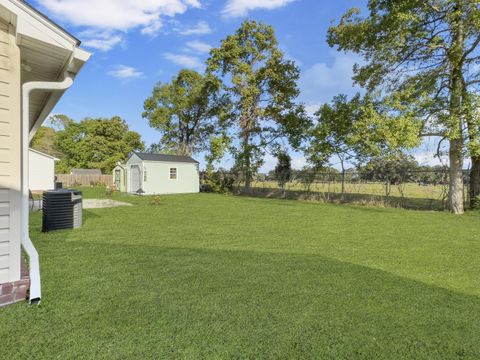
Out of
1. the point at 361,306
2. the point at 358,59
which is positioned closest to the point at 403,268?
the point at 361,306

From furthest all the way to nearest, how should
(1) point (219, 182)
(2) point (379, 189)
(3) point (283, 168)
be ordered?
(1) point (219, 182) → (3) point (283, 168) → (2) point (379, 189)

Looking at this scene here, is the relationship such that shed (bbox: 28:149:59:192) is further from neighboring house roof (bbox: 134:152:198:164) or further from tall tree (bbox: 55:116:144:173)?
tall tree (bbox: 55:116:144:173)

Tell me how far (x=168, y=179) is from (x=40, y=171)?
30.6 ft

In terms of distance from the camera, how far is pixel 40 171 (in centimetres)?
2295

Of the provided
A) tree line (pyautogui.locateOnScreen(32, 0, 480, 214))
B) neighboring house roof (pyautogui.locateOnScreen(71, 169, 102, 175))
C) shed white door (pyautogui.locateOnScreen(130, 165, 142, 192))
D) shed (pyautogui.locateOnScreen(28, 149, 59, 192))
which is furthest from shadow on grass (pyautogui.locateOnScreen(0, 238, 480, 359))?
neighboring house roof (pyautogui.locateOnScreen(71, 169, 102, 175))

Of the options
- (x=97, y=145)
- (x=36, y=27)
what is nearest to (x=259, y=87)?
(x=36, y=27)

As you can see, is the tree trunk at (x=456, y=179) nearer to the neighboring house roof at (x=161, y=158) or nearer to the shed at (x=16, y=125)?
the shed at (x=16, y=125)

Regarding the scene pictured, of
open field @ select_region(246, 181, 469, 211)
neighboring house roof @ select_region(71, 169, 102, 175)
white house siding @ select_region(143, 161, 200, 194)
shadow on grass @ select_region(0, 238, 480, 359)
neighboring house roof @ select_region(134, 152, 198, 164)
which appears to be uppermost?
neighboring house roof @ select_region(134, 152, 198, 164)

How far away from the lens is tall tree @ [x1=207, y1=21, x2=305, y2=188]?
24.3 m

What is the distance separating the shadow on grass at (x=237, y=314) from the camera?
2.52 meters

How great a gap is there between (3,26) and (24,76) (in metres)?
1.24

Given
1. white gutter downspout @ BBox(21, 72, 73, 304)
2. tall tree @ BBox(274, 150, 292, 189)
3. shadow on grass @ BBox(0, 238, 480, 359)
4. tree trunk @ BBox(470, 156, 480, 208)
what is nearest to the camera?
shadow on grass @ BBox(0, 238, 480, 359)

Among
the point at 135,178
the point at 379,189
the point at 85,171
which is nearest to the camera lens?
A: the point at 379,189

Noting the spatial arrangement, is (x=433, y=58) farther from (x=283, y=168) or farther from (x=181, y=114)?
(x=181, y=114)
